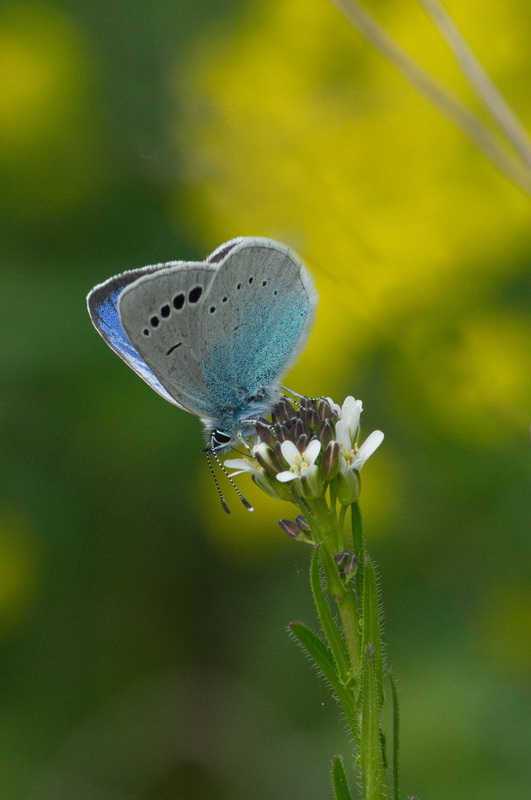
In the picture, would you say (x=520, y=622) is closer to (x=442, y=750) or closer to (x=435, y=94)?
(x=442, y=750)

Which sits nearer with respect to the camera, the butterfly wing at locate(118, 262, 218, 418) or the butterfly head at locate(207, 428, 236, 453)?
the butterfly wing at locate(118, 262, 218, 418)

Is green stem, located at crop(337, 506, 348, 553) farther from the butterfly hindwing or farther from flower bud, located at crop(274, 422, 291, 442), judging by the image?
the butterfly hindwing

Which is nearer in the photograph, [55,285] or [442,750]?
[442,750]

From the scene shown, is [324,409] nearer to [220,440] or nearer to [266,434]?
[266,434]

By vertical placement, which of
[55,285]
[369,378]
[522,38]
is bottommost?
[369,378]

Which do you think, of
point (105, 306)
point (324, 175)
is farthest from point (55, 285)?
point (105, 306)

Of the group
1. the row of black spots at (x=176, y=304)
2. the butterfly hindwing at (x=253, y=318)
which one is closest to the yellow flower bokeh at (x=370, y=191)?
the butterfly hindwing at (x=253, y=318)

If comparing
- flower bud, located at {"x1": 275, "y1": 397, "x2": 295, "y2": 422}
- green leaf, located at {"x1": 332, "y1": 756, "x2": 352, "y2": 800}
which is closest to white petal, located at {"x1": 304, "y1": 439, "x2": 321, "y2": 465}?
flower bud, located at {"x1": 275, "y1": 397, "x2": 295, "y2": 422}
